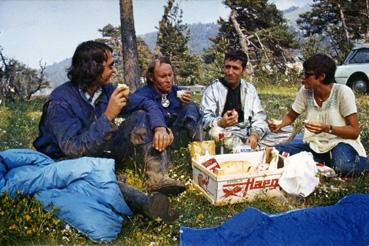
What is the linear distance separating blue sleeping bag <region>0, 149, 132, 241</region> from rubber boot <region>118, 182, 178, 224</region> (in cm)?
5

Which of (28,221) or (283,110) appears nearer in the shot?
(28,221)

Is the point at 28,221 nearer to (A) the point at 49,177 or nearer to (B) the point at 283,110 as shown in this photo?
(A) the point at 49,177

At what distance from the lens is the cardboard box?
338 cm

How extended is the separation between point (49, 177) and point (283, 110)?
6.00 meters

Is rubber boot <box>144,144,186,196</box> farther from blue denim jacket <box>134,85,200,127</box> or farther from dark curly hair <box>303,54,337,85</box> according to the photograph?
dark curly hair <box>303,54,337,85</box>

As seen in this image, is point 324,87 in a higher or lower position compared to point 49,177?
higher

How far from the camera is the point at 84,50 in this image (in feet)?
11.2

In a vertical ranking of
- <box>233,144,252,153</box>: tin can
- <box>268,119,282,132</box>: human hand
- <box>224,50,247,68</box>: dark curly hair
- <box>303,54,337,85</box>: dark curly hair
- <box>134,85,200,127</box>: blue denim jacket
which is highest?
<box>224,50,247,68</box>: dark curly hair

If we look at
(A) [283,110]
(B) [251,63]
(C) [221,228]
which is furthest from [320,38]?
(C) [221,228]

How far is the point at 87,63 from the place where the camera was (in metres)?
3.36

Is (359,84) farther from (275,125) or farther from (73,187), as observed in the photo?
(73,187)

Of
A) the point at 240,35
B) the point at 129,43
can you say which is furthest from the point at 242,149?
the point at 240,35

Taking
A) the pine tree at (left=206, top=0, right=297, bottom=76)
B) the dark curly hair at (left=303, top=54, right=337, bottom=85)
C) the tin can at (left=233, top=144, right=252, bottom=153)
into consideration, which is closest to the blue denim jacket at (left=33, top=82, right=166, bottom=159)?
the tin can at (left=233, top=144, right=252, bottom=153)

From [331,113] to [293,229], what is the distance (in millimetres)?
1684
